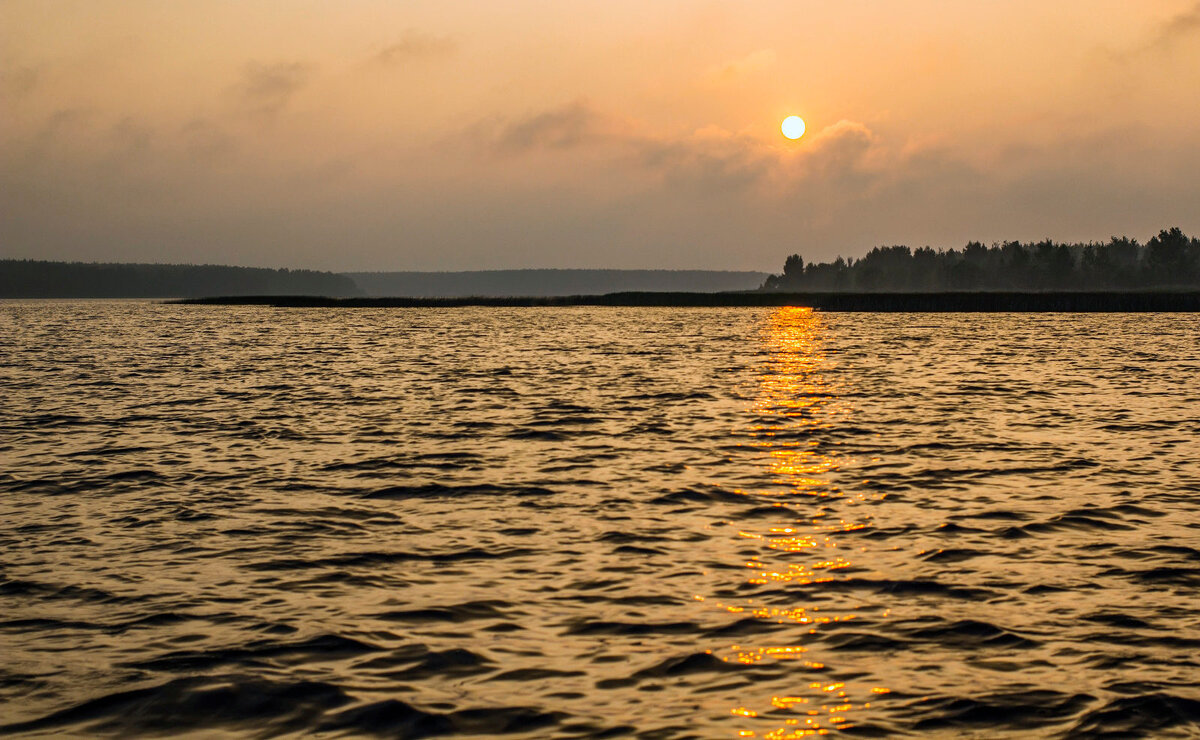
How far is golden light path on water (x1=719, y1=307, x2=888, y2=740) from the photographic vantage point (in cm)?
1030

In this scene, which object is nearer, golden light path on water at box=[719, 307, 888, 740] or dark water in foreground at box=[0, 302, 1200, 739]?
golden light path on water at box=[719, 307, 888, 740]

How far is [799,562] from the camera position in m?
16.2

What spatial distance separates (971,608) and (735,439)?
17069 millimetres

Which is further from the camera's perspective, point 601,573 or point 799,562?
point 799,562

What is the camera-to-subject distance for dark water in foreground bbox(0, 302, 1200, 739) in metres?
10.7

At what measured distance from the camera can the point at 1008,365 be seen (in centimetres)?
6450

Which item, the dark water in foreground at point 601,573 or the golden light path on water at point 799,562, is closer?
the golden light path on water at point 799,562

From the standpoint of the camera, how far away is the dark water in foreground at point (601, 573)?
1072cm

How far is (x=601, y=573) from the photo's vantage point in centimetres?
1566

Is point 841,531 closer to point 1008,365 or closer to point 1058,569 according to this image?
point 1058,569

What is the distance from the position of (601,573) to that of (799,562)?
2907 millimetres

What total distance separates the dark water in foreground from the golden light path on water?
6 centimetres

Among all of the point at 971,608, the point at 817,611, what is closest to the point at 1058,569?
the point at 971,608

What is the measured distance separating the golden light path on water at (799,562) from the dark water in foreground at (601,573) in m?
0.06
